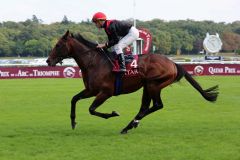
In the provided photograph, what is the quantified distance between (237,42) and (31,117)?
296 feet

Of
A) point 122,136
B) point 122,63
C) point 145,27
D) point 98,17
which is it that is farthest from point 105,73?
point 145,27

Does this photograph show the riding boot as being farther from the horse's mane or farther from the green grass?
the green grass

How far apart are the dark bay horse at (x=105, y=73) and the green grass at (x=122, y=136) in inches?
26.6

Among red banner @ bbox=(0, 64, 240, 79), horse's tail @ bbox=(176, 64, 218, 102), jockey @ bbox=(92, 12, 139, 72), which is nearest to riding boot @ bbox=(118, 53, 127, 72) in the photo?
jockey @ bbox=(92, 12, 139, 72)

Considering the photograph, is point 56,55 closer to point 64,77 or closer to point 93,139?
point 93,139

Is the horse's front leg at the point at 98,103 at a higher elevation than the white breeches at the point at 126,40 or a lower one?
lower

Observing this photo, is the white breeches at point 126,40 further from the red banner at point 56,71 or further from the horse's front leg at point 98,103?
the red banner at point 56,71

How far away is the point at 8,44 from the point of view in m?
79.4

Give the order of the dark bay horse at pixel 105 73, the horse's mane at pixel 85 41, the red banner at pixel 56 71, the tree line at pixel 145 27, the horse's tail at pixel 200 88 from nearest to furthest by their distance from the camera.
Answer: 1. the dark bay horse at pixel 105 73
2. the horse's mane at pixel 85 41
3. the horse's tail at pixel 200 88
4. the red banner at pixel 56 71
5. the tree line at pixel 145 27

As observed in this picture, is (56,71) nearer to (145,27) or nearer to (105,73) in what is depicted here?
(105,73)

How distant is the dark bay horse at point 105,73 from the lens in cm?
1050

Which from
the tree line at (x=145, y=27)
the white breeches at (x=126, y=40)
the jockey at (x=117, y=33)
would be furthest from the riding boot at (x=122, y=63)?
the tree line at (x=145, y=27)

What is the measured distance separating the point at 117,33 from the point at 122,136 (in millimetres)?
2218

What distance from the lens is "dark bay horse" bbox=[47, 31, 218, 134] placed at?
1050 centimetres
